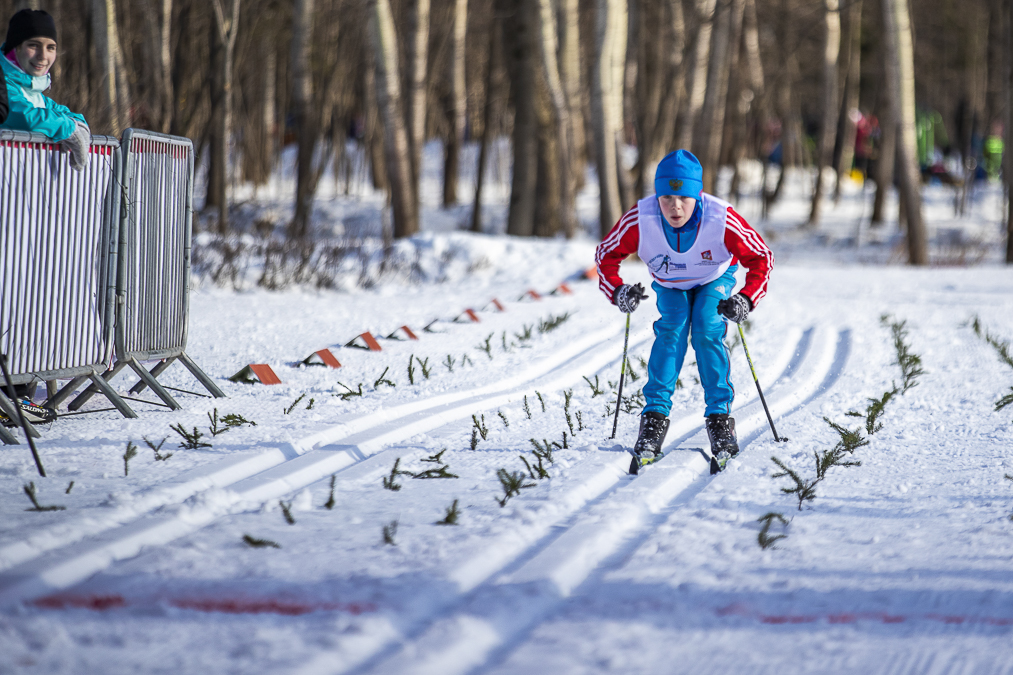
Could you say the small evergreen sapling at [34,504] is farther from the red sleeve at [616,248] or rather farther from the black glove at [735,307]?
the black glove at [735,307]

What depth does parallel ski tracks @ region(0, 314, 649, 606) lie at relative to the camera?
317 cm

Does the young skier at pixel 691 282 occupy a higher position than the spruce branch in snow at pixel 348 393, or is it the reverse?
the young skier at pixel 691 282

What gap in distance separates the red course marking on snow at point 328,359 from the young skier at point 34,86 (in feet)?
8.10

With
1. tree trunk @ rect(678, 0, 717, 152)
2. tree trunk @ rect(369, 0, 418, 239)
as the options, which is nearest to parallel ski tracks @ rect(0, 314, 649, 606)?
tree trunk @ rect(369, 0, 418, 239)

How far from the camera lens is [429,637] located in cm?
275

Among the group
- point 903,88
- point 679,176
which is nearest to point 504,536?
point 679,176

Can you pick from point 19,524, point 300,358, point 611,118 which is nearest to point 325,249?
point 300,358

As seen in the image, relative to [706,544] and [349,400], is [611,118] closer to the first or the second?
[349,400]

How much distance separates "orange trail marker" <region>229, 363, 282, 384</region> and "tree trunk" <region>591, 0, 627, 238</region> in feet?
31.3

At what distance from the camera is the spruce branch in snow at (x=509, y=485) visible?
4055 mm

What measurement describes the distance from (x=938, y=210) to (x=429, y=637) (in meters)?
28.5

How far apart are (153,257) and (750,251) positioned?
3323 millimetres

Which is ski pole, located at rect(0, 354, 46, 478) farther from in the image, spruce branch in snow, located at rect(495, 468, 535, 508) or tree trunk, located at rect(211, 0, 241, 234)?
tree trunk, located at rect(211, 0, 241, 234)

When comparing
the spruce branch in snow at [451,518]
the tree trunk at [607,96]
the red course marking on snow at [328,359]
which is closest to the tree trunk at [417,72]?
the tree trunk at [607,96]
